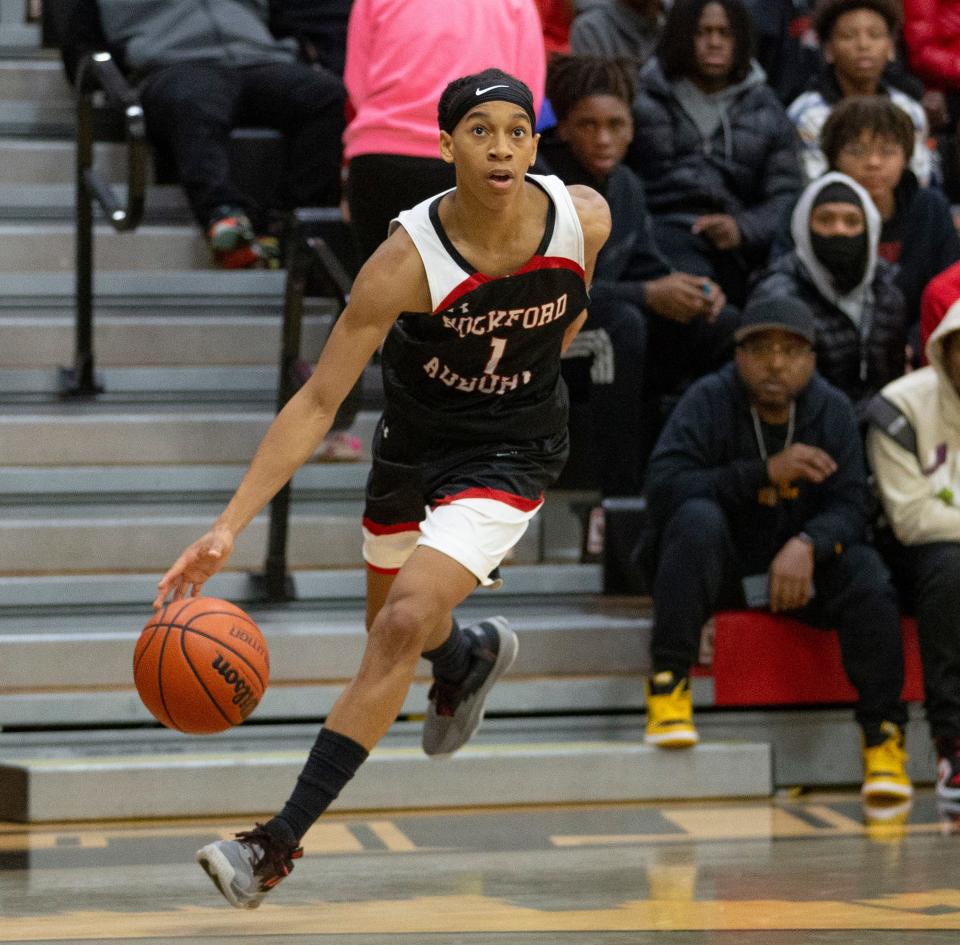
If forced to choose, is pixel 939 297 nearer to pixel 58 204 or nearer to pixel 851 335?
pixel 851 335

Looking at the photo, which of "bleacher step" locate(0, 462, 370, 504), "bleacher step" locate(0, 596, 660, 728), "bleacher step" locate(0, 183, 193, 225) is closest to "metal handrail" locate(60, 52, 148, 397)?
"bleacher step" locate(0, 462, 370, 504)

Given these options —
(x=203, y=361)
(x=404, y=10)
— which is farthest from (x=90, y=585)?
(x=404, y=10)

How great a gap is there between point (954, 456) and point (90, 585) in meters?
2.85

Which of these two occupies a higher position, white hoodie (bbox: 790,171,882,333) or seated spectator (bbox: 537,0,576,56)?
seated spectator (bbox: 537,0,576,56)

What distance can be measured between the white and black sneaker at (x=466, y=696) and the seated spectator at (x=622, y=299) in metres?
1.84

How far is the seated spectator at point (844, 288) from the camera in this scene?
6871 millimetres

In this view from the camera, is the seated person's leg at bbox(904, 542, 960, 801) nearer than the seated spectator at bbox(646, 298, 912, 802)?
Yes

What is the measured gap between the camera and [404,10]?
241 inches

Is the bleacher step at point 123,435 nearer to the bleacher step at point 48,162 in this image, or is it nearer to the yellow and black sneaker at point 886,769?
the bleacher step at point 48,162

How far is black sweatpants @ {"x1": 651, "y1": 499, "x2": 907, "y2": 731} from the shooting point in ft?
20.1

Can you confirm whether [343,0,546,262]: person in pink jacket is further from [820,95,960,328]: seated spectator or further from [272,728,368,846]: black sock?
[272,728,368,846]: black sock

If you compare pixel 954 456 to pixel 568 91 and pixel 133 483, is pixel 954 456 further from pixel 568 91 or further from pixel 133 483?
pixel 133 483

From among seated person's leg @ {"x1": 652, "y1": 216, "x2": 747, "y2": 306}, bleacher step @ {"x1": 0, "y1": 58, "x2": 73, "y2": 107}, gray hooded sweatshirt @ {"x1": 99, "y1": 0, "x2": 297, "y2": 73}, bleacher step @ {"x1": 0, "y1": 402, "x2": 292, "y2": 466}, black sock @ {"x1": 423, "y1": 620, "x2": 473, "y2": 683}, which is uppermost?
gray hooded sweatshirt @ {"x1": 99, "y1": 0, "x2": 297, "y2": 73}

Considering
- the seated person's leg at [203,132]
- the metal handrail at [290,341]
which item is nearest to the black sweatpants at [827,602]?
the metal handrail at [290,341]
